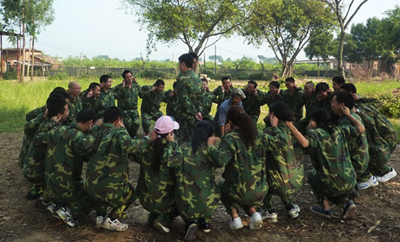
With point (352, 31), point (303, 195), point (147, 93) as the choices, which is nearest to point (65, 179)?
point (303, 195)

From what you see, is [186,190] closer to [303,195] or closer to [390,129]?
[303,195]

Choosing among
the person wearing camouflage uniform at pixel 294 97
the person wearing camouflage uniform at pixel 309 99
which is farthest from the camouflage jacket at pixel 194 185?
the person wearing camouflage uniform at pixel 294 97

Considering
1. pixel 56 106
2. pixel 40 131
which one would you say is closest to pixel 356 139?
pixel 56 106

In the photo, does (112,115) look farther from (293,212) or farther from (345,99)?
(345,99)

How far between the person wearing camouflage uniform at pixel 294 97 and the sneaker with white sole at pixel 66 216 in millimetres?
4426

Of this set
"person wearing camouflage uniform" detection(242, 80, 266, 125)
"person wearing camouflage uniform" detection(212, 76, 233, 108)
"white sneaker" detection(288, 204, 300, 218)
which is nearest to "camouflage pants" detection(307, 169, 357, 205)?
"white sneaker" detection(288, 204, 300, 218)

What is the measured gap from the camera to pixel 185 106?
6.10 metres

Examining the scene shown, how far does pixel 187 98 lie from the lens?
19.9 ft

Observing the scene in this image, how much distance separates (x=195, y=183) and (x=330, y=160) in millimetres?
1570

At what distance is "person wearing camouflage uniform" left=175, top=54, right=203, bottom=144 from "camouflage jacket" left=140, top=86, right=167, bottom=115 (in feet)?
5.39

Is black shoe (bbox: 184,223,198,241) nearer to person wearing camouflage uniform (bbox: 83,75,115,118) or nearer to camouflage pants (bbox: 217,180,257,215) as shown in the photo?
camouflage pants (bbox: 217,180,257,215)

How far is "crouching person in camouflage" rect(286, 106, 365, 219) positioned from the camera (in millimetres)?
3986

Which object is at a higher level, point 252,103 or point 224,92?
point 224,92

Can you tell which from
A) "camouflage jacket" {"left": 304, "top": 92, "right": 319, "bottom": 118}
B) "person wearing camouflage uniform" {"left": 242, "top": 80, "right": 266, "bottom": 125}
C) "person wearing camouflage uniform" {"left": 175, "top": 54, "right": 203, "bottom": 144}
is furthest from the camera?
"person wearing camouflage uniform" {"left": 242, "top": 80, "right": 266, "bottom": 125}
